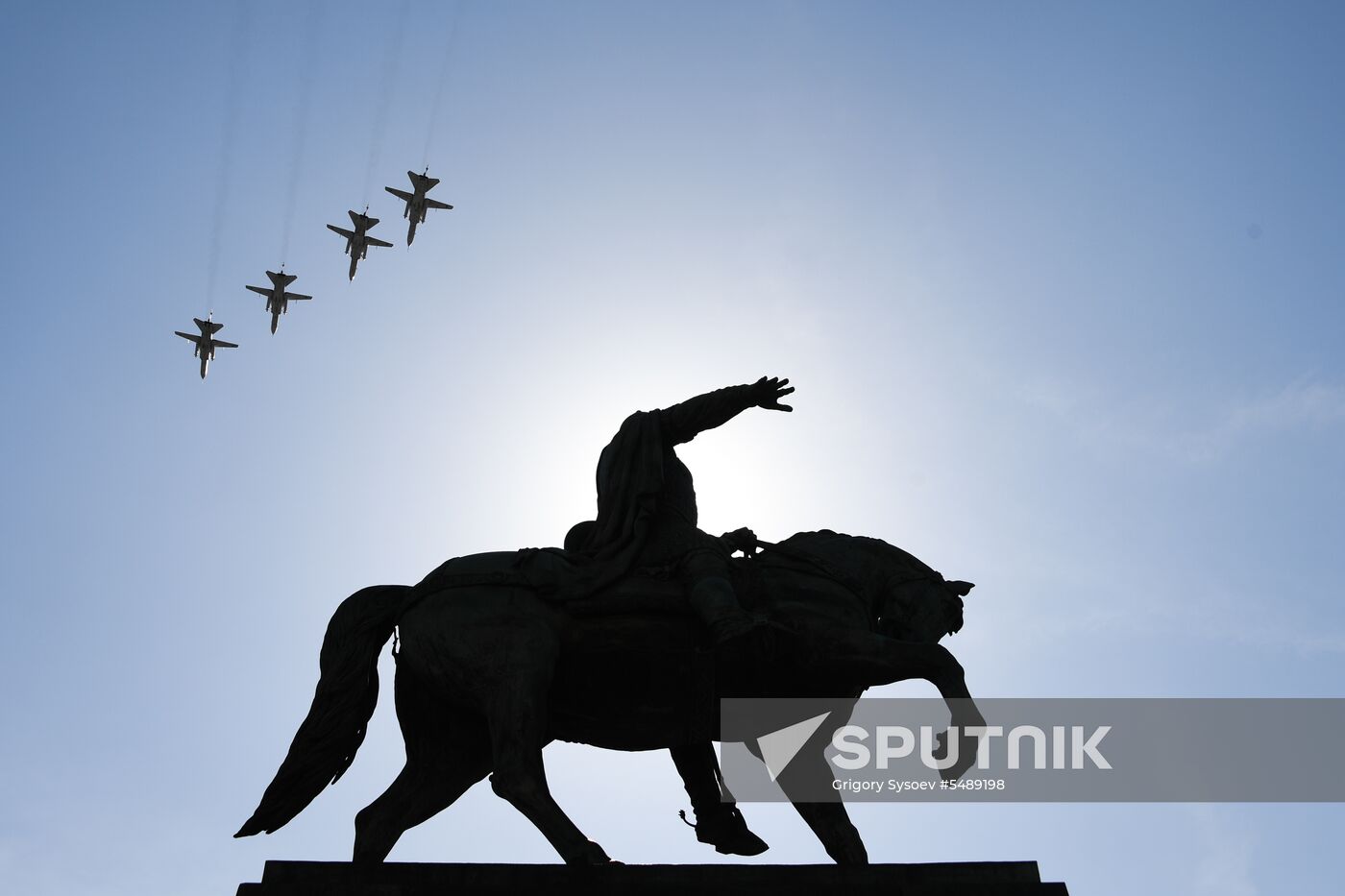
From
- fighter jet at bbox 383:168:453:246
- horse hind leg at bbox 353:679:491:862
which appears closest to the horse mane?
horse hind leg at bbox 353:679:491:862

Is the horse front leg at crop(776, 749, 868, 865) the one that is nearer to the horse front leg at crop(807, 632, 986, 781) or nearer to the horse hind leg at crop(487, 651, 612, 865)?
the horse front leg at crop(807, 632, 986, 781)

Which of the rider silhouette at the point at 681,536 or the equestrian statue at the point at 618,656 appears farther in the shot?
the rider silhouette at the point at 681,536

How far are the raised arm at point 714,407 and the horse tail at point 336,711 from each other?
219cm

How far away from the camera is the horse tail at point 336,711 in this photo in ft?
30.3

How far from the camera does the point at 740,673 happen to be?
9.61 metres

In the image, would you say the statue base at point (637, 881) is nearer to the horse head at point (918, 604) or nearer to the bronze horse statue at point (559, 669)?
the bronze horse statue at point (559, 669)

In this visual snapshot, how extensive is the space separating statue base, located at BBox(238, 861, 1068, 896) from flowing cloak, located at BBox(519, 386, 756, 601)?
6.60 ft

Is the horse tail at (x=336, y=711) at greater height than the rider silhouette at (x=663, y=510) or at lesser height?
lesser

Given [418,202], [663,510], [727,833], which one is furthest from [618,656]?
[418,202]

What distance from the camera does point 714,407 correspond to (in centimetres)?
1055

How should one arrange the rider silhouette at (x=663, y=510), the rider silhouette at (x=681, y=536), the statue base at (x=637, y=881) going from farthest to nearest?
1. the rider silhouette at (x=663, y=510)
2. the rider silhouette at (x=681, y=536)
3. the statue base at (x=637, y=881)

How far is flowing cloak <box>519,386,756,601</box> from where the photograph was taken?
981cm

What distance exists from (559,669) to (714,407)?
219cm

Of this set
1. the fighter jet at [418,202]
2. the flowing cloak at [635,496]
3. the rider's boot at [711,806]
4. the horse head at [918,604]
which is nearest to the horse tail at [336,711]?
the flowing cloak at [635,496]
